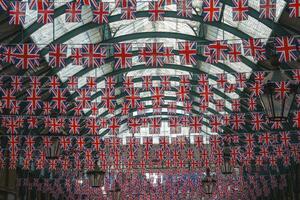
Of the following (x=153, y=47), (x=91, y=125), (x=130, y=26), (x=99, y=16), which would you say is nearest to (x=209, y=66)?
(x=130, y=26)

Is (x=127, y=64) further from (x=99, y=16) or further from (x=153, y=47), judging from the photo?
(x=99, y=16)

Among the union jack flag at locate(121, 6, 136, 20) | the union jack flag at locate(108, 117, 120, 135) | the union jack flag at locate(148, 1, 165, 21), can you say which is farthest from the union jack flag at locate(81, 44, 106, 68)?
the union jack flag at locate(108, 117, 120, 135)

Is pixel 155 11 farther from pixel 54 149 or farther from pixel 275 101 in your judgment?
pixel 275 101

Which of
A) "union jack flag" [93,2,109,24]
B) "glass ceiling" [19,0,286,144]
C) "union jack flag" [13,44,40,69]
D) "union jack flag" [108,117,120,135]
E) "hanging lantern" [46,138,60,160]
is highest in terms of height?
"glass ceiling" [19,0,286,144]

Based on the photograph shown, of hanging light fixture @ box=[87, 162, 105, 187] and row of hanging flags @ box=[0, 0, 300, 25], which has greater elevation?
row of hanging flags @ box=[0, 0, 300, 25]

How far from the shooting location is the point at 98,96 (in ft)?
143

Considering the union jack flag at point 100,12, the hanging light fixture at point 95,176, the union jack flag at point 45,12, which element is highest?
the union jack flag at point 100,12

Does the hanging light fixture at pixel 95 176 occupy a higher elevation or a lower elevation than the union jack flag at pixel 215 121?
lower

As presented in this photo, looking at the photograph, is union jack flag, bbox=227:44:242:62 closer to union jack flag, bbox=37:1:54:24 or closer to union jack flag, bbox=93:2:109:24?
union jack flag, bbox=93:2:109:24

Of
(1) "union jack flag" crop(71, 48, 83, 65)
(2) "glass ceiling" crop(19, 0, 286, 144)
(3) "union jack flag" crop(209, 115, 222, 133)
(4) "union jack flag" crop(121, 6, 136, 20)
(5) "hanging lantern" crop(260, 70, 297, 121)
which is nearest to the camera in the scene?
(5) "hanging lantern" crop(260, 70, 297, 121)

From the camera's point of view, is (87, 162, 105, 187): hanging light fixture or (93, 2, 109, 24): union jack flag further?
(87, 162, 105, 187): hanging light fixture

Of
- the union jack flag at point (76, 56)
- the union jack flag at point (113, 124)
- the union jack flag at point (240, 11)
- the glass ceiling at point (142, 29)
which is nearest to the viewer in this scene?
the union jack flag at point (240, 11)

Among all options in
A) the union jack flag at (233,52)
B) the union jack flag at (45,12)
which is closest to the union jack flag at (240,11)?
the union jack flag at (233,52)

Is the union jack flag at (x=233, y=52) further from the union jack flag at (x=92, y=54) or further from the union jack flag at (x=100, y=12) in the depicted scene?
the union jack flag at (x=100, y=12)
